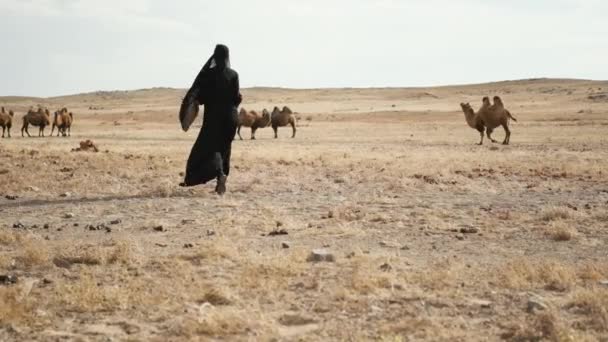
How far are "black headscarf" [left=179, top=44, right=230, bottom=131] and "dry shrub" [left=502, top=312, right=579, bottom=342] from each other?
7.19 m

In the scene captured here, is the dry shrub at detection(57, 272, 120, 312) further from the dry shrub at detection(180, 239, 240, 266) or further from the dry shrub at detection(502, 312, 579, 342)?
the dry shrub at detection(502, 312, 579, 342)

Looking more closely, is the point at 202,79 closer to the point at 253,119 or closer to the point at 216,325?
the point at 216,325

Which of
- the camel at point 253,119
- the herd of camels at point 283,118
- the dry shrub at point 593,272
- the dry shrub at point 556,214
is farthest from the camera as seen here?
the camel at point 253,119

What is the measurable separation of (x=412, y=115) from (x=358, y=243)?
46.0 m

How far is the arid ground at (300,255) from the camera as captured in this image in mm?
4723

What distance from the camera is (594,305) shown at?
4988 millimetres

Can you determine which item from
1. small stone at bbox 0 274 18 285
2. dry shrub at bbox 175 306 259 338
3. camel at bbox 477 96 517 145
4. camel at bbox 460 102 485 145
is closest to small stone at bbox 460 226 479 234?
dry shrub at bbox 175 306 259 338

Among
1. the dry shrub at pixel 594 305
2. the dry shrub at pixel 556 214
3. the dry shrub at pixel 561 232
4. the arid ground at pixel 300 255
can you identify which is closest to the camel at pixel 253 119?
the arid ground at pixel 300 255

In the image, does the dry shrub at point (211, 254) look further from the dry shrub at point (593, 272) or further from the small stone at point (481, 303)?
the dry shrub at point (593, 272)

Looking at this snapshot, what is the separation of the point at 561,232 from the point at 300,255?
339 cm

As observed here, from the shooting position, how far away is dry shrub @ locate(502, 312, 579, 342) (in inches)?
172

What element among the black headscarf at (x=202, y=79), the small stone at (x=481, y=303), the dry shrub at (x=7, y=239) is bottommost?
the small stone at (x=481, y=303)

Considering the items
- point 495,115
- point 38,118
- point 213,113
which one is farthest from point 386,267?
point 38,118

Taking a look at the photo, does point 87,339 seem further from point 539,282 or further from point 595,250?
point 595,250
